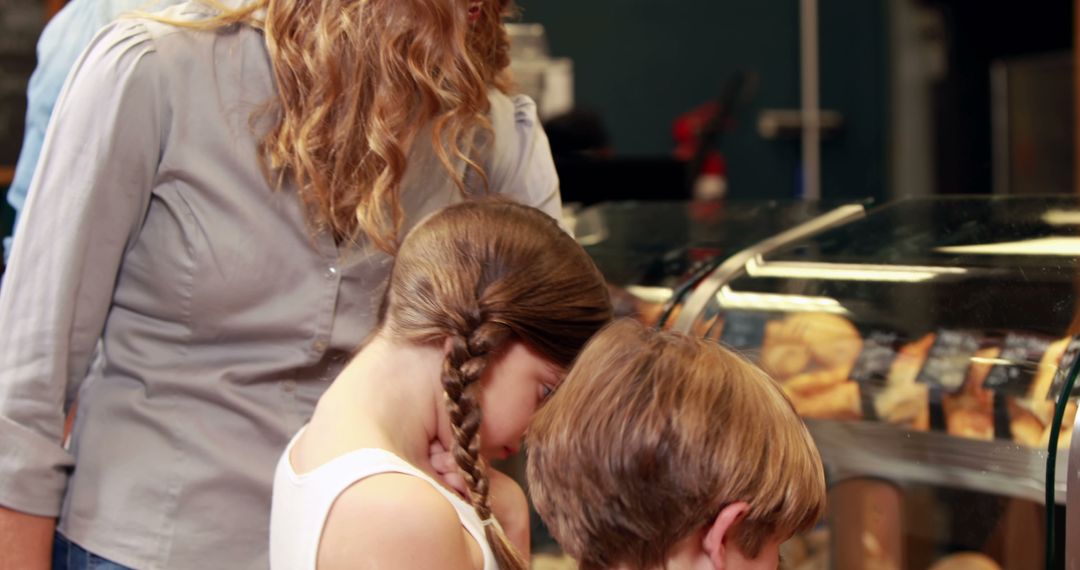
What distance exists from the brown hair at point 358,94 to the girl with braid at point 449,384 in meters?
0.12

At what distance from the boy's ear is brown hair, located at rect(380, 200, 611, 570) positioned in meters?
0.21

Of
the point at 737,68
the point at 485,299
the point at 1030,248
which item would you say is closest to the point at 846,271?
the point at 1030,248

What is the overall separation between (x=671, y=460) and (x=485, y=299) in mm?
218

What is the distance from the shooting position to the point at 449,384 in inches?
39.8

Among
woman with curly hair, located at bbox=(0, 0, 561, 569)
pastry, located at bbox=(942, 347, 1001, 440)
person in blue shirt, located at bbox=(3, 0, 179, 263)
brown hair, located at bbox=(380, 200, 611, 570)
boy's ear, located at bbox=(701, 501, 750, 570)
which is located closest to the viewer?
boy's ear, located at bbox=(701, 501, 750, 570)

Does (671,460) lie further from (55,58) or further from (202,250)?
(55,58)

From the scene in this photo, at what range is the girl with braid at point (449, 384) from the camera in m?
0.96

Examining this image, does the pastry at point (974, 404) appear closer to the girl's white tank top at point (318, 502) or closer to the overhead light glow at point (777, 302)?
the overhead light glow at point (777, 302)

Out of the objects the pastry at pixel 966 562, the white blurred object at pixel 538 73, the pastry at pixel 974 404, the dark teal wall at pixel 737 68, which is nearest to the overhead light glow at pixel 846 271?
the pastry at pixel 974 404

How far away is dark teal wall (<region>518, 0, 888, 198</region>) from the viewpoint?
17.8 feet

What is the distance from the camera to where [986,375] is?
1218 mm

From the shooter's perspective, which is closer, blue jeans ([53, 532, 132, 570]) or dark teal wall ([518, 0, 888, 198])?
blue jeans ([53, 532, 132, 570])

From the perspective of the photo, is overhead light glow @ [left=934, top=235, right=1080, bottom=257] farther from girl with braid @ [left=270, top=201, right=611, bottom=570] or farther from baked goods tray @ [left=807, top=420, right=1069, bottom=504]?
girl with braid @ [left=270, top=201, right=611, bottom=570]

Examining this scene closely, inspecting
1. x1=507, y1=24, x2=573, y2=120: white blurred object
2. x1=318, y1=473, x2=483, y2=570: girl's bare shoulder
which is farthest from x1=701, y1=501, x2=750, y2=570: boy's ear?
x1=507, y1=24, x2=573, y2=120: white blurred object
